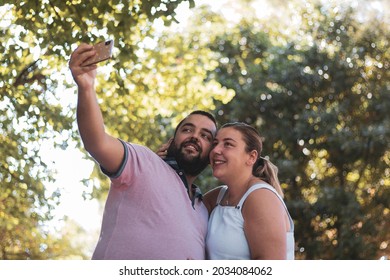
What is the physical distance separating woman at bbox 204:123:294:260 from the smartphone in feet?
3.39

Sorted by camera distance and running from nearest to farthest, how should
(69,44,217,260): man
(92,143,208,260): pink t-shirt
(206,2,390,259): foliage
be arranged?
(69,44,217,260): man → (92,143,208,260): pink t-shirt → (206,2,390,259): foliage

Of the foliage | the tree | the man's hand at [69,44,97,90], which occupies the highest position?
the man's hand at [69,44,97,90]

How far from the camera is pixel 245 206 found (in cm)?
371

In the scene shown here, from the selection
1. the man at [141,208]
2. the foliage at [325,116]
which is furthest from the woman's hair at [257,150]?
the foliage at [325,116]

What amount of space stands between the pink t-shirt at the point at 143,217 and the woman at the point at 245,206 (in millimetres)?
188

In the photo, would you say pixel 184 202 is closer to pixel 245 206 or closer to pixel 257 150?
pixel 245 206

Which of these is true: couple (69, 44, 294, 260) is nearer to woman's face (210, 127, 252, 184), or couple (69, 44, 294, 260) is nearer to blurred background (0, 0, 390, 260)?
woman's face (210, 127, 252, 184)

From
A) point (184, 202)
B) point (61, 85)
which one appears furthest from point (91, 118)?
point (61, 85)

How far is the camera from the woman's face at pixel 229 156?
390 centimetres

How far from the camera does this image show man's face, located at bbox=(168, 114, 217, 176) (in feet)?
12.8

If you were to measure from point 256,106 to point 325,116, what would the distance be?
5.16ft

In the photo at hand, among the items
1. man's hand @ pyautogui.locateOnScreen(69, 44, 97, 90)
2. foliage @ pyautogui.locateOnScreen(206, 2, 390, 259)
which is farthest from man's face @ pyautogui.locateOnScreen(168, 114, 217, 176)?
foliage @ pyautogui.locateOnScreen(206, 2, 390, 259)

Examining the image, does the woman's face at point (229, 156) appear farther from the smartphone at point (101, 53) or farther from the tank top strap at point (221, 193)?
the smartphone at point (101, 53)
